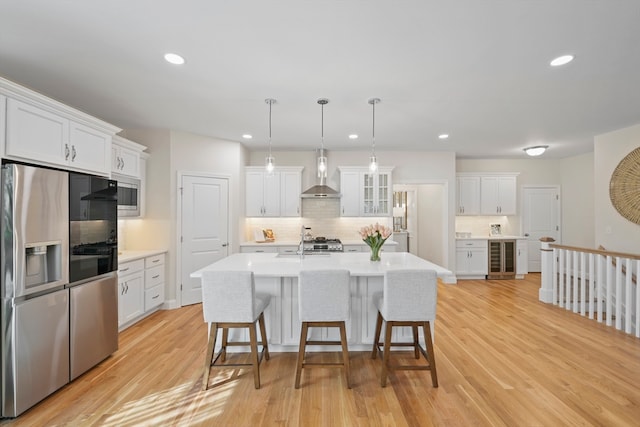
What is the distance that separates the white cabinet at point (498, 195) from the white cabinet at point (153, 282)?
634 cm

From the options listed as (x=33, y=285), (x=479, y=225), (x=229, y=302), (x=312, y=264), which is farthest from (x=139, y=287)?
(x=479, y=225)

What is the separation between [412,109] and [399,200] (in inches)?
171

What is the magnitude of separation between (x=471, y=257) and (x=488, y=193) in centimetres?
150

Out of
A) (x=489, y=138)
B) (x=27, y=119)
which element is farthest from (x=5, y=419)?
(x=489, y=138)

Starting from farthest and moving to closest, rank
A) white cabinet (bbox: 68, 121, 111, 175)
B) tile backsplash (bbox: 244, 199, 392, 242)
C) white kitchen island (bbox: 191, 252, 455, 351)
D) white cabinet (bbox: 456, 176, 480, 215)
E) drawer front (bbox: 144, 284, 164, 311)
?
white cabinet (bbox: 456, 176, 480, 215) → tile backsplash (bbox: 244, 199, 392, 242) → drawer front (bbox: 144, 284, 164, 311) → white kitchen island (bbox: 191, 252, 455, 351) → white cabinet (bbox: 68, 121, 111, 175)

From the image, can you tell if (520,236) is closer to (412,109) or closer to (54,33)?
(412,109)

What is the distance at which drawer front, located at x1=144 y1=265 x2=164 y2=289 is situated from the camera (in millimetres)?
3832

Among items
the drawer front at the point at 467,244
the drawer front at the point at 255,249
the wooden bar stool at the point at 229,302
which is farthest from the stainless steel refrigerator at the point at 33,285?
the drawer front at the point at 467,244

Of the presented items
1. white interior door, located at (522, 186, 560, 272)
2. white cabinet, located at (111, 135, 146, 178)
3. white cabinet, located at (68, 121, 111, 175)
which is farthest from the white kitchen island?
white interior door, located at (522, 186, 560, 272)

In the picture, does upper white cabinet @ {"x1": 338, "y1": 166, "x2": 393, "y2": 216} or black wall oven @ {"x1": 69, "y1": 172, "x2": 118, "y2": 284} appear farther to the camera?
upper white cabinet @ {"x1": 338, "y1": 166, "x2": 393, "y2": 216}

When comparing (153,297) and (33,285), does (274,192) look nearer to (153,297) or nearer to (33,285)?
(153,297)

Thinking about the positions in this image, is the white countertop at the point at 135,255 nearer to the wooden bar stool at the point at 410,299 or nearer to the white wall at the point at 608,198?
the wooden bar stool at the point at 410,299

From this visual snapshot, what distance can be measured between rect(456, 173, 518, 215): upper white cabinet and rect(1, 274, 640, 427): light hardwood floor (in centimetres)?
334

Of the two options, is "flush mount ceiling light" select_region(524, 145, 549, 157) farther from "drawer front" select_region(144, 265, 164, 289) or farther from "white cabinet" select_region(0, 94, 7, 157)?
"white cabinet" select_region(0, 94, 7, 157)
